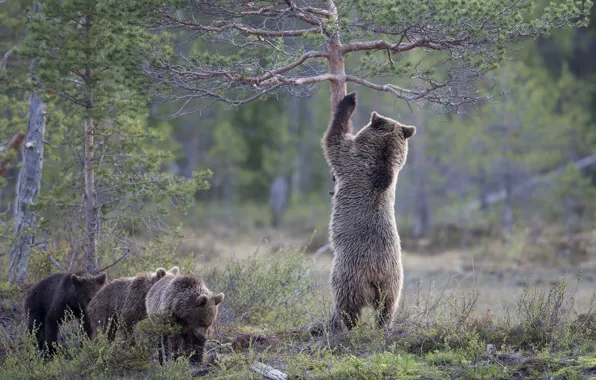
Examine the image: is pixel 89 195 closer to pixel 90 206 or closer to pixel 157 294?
pixel 90 206

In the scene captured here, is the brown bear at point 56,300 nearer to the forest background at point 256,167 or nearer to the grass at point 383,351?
the grass at point 383,351

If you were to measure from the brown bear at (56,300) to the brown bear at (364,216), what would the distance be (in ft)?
11.9

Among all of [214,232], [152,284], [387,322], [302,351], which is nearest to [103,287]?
[152,284]

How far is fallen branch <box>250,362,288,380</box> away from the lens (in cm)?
947

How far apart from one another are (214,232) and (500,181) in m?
15.1

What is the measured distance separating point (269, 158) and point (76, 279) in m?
36.6

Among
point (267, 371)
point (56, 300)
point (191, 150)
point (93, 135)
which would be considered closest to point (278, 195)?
point (191, 150)

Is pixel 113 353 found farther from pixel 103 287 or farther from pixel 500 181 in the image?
pixel 500 181

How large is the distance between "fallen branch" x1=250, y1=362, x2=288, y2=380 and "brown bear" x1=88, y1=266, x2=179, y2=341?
2.12 metres

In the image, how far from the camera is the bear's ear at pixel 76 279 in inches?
456

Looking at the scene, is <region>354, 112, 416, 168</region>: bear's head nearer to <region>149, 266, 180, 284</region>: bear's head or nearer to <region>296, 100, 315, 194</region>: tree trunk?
<region>149, 266, 180, 284</region>: bear's head

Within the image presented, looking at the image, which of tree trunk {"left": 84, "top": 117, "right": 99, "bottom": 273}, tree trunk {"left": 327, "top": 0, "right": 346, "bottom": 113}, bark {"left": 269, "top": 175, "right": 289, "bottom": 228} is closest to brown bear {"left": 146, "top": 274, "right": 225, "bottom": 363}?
tree trunk {"left": 327, "top": 0, "right": 346, "bottom": 113}

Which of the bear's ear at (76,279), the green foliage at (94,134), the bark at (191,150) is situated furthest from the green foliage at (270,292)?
the bark at (191,150)

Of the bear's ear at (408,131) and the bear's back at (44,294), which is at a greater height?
the bear's ear at (408,131)
